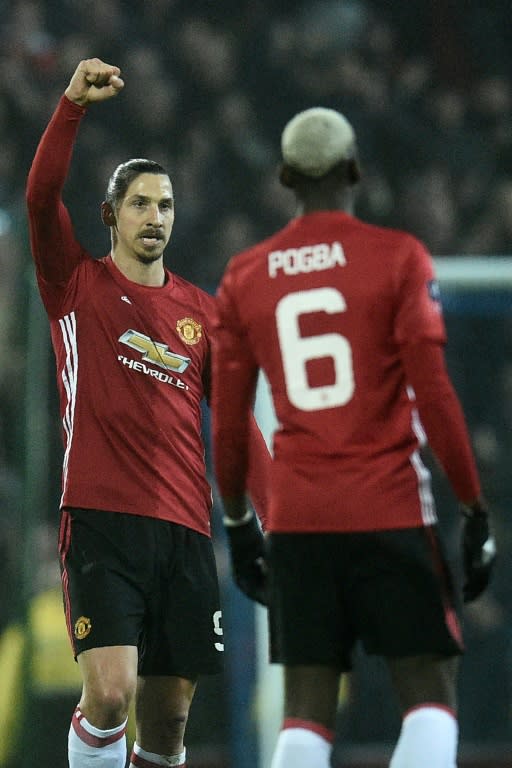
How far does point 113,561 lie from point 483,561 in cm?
123

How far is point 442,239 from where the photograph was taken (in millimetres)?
7879

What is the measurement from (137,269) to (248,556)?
1.25m

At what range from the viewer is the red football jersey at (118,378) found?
3729 millimetres

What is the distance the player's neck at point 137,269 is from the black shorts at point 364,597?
53.9 inches

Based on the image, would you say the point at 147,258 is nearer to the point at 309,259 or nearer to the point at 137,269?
the point at 137,269

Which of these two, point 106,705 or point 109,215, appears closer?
point 106,705

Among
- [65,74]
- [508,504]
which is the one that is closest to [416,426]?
[508,504]

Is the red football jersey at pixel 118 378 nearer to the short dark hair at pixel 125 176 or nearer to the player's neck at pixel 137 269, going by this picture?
the player's neck at pixel 137 269

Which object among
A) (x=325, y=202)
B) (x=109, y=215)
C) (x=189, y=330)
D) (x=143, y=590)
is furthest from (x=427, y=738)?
(x=109, y=215)

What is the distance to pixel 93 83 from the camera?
354 cm

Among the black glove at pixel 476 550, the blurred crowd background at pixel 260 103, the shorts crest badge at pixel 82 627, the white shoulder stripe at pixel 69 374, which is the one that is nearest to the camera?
the black glove at pixel 476 550

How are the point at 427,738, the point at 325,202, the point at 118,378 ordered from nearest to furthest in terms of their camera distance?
the point at 427,738 → the point at 325,202 → the point at 118,378

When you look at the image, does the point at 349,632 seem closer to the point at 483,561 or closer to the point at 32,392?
the point at 483,561

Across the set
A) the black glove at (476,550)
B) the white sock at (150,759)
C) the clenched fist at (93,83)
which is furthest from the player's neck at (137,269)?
the black glove at (476,550)
